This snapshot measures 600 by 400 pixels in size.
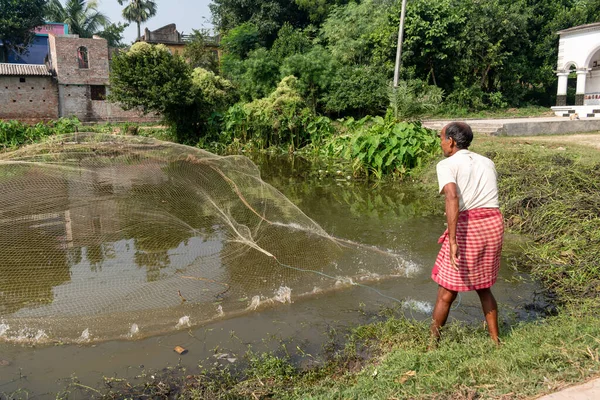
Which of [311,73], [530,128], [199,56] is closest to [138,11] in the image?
[199,56]

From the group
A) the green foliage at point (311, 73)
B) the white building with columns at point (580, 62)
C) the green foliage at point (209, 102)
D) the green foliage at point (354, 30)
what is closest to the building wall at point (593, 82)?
the white building with columns at point (580, 62)

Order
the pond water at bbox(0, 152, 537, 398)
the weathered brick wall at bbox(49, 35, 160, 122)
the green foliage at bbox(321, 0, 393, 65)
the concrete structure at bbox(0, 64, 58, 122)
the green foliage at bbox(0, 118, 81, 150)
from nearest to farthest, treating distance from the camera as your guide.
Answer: the pond water at bbox(0, 152, 537, 398) < the green foliage at bbox(0, 118, 81, 150) < the green foliage at bbox(321, 0, 393, 65) < the concrete structure at bbox(0, 64, 58, 122) < the weathered brick wall at bbox(49, 35, 160, 122)

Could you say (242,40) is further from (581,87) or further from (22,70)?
(581,87)

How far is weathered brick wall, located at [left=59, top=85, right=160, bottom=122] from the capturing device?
2177 centimetres

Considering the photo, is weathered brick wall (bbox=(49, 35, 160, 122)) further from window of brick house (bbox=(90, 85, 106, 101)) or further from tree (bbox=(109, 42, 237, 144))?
tree (bbox=(109, 42, 237, 144))

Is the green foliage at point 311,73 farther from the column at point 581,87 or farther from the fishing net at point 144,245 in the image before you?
the fishing net at point 144,245

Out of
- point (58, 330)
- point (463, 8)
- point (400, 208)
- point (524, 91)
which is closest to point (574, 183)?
point (400, 208)

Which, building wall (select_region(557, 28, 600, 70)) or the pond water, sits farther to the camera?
building wall (select_region(557, 28, 600, 70))

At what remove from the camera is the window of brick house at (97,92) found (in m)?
22.3

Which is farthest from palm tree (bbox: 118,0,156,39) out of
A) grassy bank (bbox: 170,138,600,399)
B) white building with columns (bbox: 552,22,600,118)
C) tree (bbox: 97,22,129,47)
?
grassy bank (bbox: 170,138,600,399)

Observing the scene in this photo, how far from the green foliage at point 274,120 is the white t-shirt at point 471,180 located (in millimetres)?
11820

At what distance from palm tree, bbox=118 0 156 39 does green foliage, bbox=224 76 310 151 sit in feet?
79.7

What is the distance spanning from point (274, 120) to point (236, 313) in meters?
11.3

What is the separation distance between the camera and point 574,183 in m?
6.19
